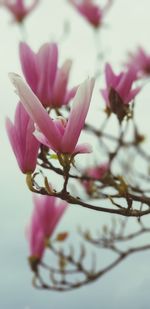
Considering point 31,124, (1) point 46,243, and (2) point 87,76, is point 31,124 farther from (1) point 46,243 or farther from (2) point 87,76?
(1) point 46,243

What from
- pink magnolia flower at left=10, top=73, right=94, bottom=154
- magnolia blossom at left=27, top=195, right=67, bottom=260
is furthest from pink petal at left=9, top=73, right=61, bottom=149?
magnolia blossom at left=27, top=195, right=67, bottom=260

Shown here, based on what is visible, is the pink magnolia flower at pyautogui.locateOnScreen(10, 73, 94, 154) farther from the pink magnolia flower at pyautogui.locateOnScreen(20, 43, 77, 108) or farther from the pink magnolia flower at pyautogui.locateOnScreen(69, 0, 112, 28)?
the pink magnolia flower at pyautogui.locateOnScreen(69, 0, 112, 28)

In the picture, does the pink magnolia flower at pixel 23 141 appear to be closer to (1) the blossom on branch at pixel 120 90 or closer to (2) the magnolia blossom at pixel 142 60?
(1) the blossom on branch at pixel 120 90

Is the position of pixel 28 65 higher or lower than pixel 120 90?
higher

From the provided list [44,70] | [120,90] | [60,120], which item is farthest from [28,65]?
[60,120]

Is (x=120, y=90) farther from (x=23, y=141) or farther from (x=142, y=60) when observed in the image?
(x=142, y=60)

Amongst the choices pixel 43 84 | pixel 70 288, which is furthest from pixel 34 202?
pixel 43 84
